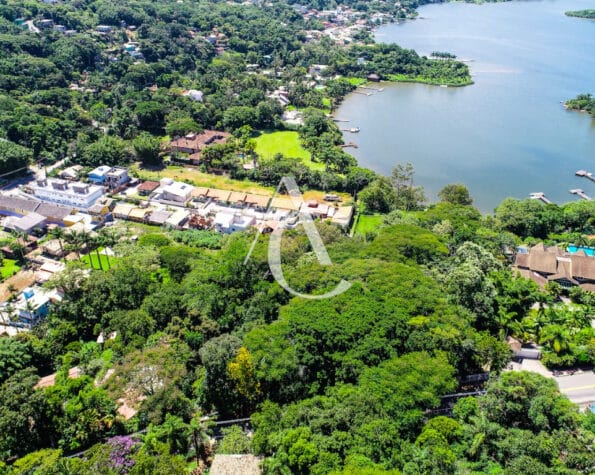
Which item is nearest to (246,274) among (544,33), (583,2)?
(544,33)

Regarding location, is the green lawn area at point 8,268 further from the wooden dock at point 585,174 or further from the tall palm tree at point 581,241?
the wooden dock at point 585,174

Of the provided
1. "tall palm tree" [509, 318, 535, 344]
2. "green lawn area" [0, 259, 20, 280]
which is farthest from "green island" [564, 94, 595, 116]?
Result: "green lawn area" [0, 259, 20, 280]

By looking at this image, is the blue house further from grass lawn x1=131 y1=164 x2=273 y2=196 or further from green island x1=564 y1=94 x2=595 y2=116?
green island x1=564 y1=94 x2=595 y2=116

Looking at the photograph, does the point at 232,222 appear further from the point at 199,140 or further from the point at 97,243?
the point at 199,140

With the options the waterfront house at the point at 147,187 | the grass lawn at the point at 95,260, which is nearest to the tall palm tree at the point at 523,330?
the grass lawn at the point at 95,260

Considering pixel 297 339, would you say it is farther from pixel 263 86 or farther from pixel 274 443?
pixel 263 86

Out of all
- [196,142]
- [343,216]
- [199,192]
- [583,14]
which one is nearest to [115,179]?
[199,192]

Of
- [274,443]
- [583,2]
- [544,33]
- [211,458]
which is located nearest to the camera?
[274,443]
